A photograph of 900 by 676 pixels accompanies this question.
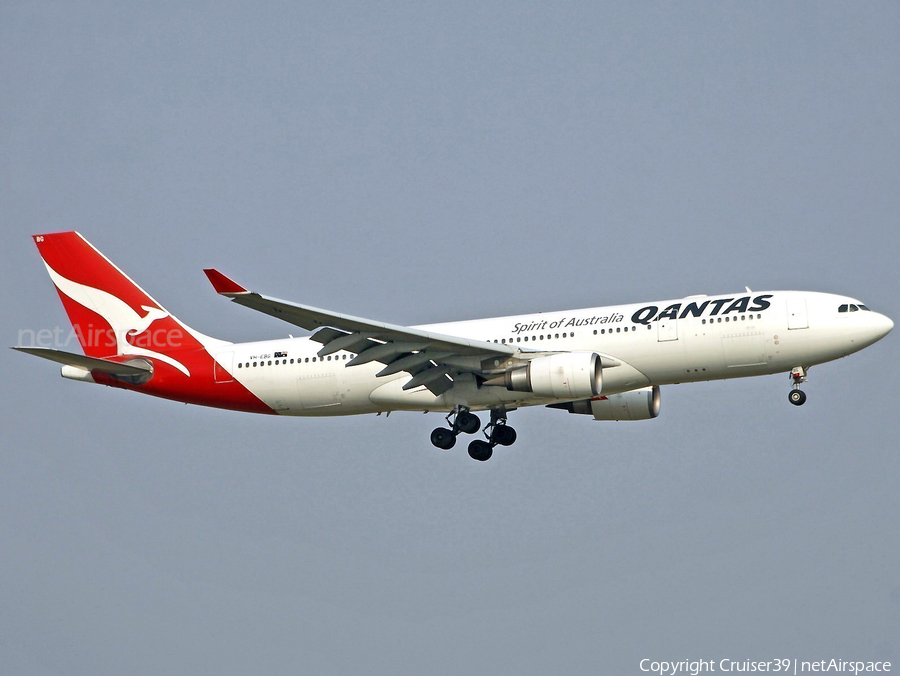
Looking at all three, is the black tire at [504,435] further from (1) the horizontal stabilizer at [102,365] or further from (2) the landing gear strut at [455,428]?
(1) the horizontal stabilizer at [102,365]

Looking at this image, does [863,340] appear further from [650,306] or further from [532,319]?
[532,319]

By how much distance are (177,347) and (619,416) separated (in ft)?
50.3

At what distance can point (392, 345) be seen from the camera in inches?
1406

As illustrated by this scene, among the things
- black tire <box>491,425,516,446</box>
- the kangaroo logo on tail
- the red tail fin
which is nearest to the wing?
black tire <box>491,425,516,446</box>

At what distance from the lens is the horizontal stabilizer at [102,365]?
37.3 m

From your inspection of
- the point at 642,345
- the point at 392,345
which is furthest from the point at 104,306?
the point at 642,345

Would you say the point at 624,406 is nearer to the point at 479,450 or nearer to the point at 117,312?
the point at 479,450

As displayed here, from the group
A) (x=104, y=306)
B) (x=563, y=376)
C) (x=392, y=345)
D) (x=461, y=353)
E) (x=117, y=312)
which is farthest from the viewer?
(x=104, y=306)

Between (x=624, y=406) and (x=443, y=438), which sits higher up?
(x=624, y=406)

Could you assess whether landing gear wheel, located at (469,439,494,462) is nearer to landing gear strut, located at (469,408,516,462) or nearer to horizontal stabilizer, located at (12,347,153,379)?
landing gear strut, located at (469,408,516,462)

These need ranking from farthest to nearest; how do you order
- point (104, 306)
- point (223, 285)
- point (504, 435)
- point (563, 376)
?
point (104, 306)
point (504, 435)
point (563, 376)
point (223, 285)

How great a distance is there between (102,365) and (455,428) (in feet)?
38.7

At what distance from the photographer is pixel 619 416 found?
4078cm

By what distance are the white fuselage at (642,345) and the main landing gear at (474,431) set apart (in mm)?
519
